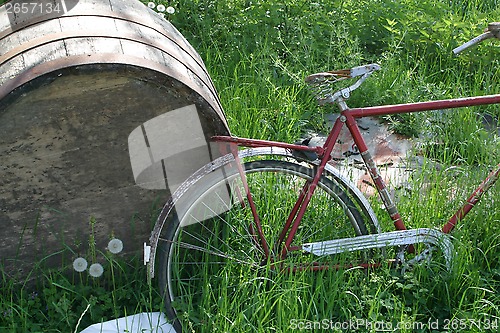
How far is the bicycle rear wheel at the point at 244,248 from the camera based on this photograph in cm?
334

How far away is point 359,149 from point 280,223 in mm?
611

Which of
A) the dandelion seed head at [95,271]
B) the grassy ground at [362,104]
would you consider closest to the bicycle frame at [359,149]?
the grassy ground at [362,104]

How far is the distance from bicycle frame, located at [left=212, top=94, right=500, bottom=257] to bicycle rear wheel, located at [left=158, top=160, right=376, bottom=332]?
0.07 meters

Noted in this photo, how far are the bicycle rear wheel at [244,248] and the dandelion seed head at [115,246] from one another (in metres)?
0.23

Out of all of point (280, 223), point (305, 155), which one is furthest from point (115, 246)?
point (305, 155)

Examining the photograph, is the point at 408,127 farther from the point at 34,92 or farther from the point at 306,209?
the point at 34,92

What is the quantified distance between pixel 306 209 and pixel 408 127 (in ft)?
5.46

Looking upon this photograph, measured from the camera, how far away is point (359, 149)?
3.44 m

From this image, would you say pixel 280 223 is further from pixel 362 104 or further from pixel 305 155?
pixel 362 104

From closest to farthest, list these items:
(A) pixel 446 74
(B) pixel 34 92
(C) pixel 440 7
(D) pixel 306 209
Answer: (B) pixel 34 92
(D) pixel 306 209
(A) pixel 446 74
(C) pixel 440 7

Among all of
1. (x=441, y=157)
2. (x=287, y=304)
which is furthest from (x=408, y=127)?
(x=287, y=304)

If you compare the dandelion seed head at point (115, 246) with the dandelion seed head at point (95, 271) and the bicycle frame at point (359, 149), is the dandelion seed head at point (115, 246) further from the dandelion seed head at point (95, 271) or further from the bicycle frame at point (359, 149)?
the bicycle frame at point (359, 149)

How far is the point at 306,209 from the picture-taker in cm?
368

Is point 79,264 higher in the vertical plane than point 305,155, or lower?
lower
